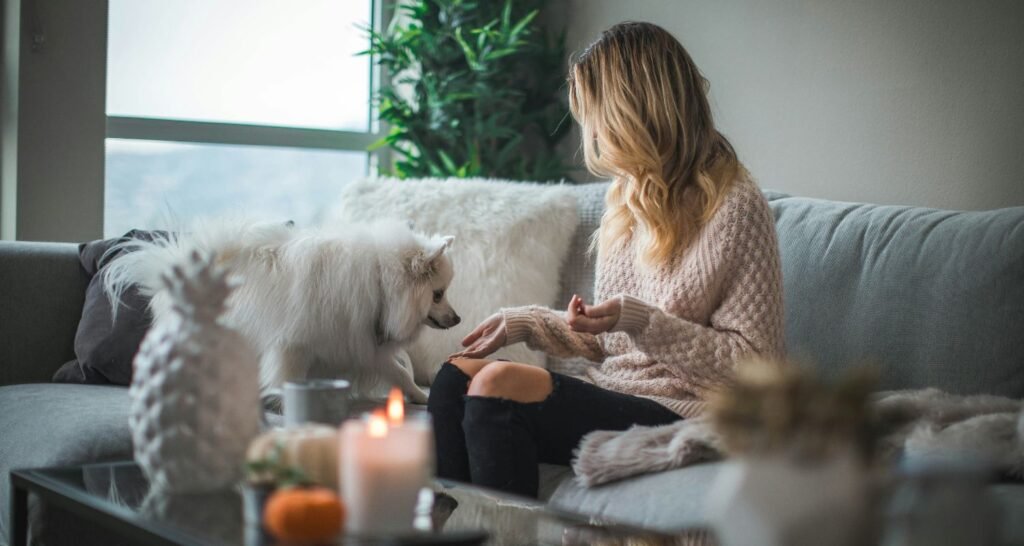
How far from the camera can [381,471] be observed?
1107mm

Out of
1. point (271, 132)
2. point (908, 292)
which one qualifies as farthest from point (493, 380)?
point (271, 132)

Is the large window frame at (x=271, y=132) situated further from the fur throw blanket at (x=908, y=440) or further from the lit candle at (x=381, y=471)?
the lit candle at (x=381, y=471)

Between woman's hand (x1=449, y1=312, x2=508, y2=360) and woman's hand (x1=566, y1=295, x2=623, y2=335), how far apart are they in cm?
22

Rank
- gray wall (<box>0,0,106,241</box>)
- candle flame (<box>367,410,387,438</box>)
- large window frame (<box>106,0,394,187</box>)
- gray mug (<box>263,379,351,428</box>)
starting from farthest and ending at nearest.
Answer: large window frame (<box>106,0,394,187</box>) < gray wall (<box>0,0,106,241</box>) < gray mug (<box>263,379,351,428</box>) < candle flame (<box>367,410,387,438</box>)

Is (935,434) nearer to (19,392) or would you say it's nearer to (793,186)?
(793,186)

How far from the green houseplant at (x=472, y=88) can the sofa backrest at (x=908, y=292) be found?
1.64 meters

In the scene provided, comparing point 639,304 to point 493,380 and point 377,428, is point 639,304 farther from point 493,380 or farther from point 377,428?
point 377,428

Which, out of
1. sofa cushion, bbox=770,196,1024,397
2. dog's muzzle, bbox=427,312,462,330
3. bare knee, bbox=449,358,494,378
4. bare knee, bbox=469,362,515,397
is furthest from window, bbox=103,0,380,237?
sofa cushion, bbox=770,196,1024,397

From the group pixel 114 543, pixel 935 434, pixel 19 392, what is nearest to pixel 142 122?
pixel 19 392

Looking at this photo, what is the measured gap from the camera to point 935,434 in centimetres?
171

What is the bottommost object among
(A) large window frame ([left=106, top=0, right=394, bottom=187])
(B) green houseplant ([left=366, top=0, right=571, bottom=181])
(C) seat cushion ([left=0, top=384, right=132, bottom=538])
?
(C) seat cushion ([left=0, top=384, right=132, bottom=538])

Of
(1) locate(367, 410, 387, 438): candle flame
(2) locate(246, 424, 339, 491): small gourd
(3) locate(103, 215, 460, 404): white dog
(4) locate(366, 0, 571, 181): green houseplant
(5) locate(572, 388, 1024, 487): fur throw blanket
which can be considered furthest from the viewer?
(4) locate(366, 0, 571, 181): green houseplant

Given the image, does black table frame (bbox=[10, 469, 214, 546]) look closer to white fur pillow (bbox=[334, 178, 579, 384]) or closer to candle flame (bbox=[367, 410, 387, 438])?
candle flame (bbox=[367, 410, 387, 438])

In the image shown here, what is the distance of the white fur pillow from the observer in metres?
2.75
